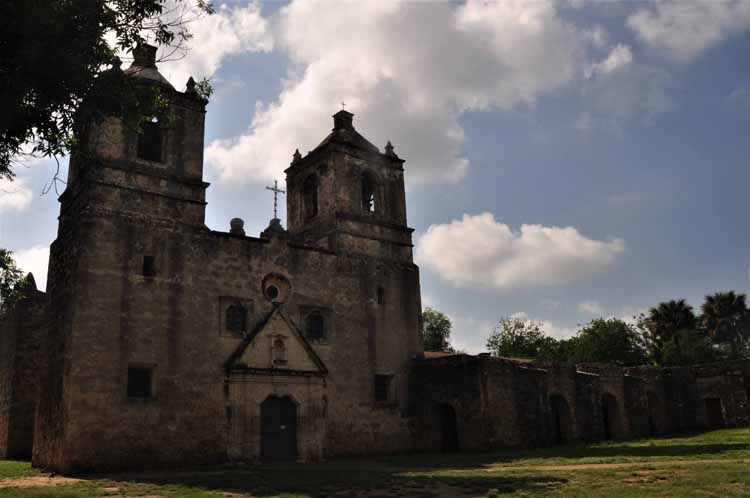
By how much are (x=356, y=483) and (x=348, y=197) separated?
47.2 ft

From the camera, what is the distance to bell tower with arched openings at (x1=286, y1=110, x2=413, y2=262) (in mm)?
24828

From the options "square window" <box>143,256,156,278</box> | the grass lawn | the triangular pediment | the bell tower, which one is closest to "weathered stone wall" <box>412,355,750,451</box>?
the grass lawn

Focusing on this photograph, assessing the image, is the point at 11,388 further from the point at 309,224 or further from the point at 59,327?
the point at 309,224

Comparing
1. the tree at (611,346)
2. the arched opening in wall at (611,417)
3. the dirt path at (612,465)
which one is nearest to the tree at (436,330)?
the tree at (611,346)

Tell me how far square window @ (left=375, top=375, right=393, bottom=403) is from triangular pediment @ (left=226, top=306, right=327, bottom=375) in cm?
275

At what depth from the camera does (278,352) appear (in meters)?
21.2

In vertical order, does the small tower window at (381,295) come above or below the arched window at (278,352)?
above

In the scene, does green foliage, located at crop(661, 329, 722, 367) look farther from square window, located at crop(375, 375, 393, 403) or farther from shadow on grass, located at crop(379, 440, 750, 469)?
square window, located at crop(375, 375, 393, 403)

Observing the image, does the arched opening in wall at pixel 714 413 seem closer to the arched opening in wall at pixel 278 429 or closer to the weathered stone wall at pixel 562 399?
the weathered stone wall at pixel 562 399

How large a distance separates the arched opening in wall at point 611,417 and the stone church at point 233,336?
223 cm

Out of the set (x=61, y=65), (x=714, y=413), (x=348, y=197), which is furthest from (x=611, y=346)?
(x=61, y=65)

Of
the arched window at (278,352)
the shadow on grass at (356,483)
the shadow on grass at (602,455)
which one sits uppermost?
the arched window at (278,352)

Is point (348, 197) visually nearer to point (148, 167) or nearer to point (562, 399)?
point (148, 167)

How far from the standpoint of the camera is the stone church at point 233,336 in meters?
18.1
